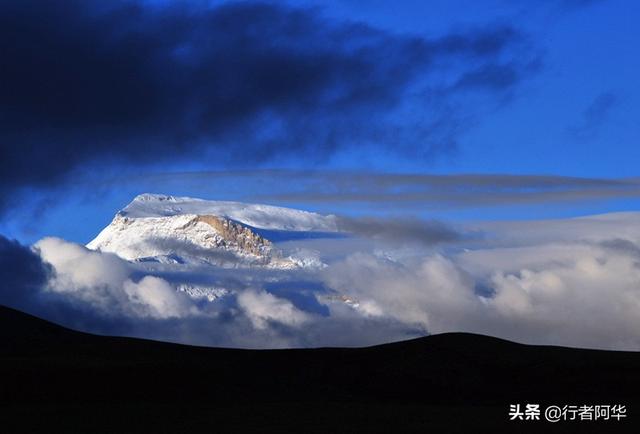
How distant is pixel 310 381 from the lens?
10694cm

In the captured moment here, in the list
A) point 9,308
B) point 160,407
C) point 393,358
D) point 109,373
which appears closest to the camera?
point 160,407

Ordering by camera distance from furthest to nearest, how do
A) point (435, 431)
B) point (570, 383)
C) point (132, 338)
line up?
point (132, 338) < point (570, 383) < point (435, 431)

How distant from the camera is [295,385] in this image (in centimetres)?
10488

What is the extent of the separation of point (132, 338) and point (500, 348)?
150ft

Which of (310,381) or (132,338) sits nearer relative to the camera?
(310,381)

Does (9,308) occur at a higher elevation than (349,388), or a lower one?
higher

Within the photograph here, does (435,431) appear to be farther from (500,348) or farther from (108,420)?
(500,348)

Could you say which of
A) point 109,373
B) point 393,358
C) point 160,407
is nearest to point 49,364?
point 109,373

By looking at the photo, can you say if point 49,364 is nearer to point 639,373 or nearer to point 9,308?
point 9,308

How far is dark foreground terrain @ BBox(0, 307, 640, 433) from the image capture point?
7031 centimetres

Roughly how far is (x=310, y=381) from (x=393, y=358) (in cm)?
1340

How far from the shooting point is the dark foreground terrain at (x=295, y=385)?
70.3 metres

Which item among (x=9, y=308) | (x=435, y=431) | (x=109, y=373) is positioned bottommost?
(x=435, y=431)

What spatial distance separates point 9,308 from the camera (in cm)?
14238
